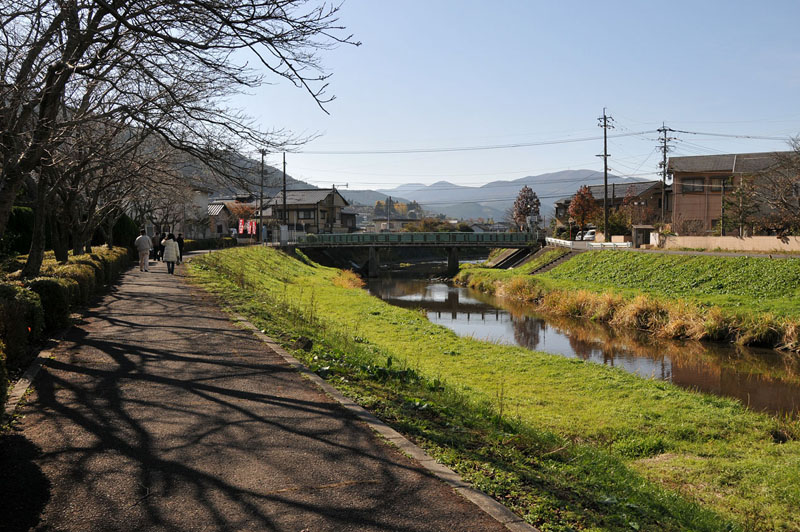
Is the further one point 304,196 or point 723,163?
point 304,196

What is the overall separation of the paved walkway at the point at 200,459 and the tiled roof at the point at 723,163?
50.9 meters

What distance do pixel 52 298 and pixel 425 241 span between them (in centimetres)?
4488

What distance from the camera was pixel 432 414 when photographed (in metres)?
6.84

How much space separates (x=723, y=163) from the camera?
51719 millimetres

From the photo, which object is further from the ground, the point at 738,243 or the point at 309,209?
the point at 309,209

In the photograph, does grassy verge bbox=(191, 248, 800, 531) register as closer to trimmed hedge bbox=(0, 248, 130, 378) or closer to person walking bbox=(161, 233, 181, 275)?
trimmed hedge bbox=(0, 248, 130, 378)

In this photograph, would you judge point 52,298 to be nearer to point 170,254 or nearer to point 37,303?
point 37,303

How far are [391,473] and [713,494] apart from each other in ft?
13.6

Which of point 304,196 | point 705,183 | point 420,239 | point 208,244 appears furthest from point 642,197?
point 208,244

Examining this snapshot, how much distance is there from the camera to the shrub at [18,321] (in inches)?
294

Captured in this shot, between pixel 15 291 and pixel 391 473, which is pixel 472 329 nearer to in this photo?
pixel 15 291

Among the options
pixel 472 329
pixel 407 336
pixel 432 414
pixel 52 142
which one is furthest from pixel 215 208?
pixel 432 414

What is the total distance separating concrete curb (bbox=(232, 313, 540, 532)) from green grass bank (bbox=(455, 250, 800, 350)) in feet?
54.1

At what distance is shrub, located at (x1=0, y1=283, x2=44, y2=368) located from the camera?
24.5 feet
